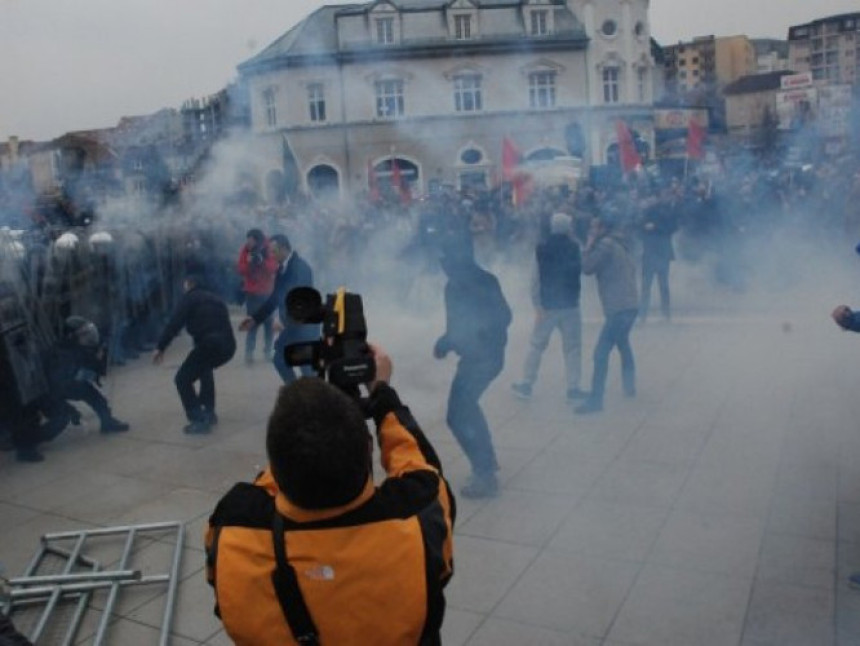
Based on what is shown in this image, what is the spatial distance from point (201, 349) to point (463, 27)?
5.26 metres

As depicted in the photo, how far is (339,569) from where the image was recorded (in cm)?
165

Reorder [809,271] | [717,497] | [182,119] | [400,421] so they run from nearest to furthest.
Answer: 1. [400,421]
2. [717,497]
3. [809,271]
4. [182,119]

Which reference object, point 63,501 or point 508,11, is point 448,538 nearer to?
point 63,501

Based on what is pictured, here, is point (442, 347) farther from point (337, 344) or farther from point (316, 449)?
point (316, 449)

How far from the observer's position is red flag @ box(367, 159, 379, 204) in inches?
591

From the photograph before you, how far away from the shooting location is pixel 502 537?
173 inches

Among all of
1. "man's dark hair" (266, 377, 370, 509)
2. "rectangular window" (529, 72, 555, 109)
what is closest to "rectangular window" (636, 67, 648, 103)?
"rectangular window" (529, 72, 555, 109)

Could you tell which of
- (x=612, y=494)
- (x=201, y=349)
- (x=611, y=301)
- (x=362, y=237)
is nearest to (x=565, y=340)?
(x=611, y=301)

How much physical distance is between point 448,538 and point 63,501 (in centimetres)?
449

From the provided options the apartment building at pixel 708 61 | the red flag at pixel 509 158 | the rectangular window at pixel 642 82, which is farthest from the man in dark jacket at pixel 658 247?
the apartment building at pixel 708 61

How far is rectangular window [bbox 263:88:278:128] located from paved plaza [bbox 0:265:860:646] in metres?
3.81

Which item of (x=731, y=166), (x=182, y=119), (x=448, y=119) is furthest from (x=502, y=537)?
(x=731, y=166)

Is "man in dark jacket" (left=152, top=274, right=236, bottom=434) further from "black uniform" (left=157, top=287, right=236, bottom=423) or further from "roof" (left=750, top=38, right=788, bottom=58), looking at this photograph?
"roof" (left=750, top=38, right=788, bottom=58)

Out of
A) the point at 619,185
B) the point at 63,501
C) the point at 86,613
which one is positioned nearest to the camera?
the point at 86,613
